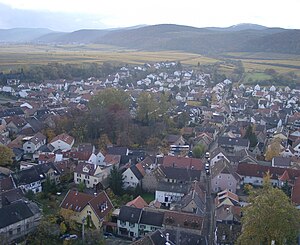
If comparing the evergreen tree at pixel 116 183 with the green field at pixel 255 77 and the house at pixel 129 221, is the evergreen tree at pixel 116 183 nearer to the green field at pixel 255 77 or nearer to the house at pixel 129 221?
the house at pixel 129 221

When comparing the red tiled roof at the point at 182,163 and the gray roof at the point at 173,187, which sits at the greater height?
the red tiled roof at the point at 182,163

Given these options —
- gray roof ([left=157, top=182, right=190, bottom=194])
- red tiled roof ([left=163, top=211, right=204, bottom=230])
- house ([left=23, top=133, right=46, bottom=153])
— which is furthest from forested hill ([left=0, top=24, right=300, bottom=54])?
red tiled roof ([left=163, top=211, right=204, bottom=230])

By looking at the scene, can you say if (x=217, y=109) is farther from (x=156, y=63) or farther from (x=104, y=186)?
(x=156, y=63)

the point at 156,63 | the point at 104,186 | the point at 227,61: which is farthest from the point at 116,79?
the point at 104,186

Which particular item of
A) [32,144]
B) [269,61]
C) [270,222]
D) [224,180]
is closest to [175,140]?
[224,180]

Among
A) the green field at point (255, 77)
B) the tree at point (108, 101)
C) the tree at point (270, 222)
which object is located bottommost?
the tree at point (270, 222)

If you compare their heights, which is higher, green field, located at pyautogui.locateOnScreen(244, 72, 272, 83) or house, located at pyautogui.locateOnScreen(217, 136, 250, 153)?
green field, located at pyautogui.locateOnScreen(244, 72, 272, 83)

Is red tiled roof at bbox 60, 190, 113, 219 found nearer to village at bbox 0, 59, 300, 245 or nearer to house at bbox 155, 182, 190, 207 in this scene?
village at bbox 0, 59, 300, 245

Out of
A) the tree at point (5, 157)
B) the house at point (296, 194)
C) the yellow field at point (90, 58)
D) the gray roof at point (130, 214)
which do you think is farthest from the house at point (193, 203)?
the yellow field at point (90, 58)
